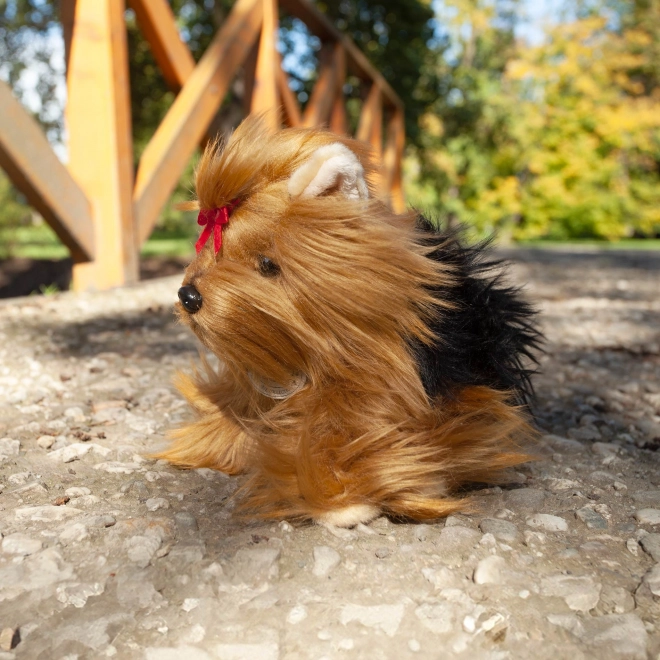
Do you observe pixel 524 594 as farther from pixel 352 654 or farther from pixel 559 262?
pixel 559 262

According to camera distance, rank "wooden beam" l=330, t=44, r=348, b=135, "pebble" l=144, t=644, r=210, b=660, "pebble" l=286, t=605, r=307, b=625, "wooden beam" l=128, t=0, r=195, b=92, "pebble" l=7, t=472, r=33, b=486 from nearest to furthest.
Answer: "pebble" l=144, t=644, r=210, b=660 → "pebble" l=286, t=605, r=307, b=625 → "pebble" l=7, t=472, r=33, b=486 → "wooden beam" l=128, t=0, r=195, b=92 → "wooden beam" l=330, t=44, r=348, b=135

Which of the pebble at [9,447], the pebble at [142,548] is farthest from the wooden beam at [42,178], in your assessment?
the pebble at [142,548]

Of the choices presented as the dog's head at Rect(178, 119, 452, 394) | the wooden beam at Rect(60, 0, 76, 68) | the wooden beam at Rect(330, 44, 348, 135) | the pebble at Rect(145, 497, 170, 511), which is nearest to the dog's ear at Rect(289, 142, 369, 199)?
the dog's head at Rect(178, 119, 452, 394)

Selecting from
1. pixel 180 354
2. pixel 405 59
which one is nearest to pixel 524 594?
pixel 180 354

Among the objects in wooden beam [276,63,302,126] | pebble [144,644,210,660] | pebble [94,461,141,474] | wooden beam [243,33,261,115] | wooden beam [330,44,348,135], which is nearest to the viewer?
pebble [144,644,210,660]

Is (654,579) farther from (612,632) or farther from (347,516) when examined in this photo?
(347,516)

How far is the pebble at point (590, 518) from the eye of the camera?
1775mm

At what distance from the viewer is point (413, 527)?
173cm

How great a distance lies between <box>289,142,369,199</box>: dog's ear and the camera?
5.40 ft

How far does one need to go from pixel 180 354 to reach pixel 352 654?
2.42 meters

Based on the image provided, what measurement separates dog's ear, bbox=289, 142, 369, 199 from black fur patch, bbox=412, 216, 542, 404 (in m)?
0.27

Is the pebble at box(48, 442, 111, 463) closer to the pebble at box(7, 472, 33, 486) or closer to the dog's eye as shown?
the pebble at box(7, 472, 33, 486)

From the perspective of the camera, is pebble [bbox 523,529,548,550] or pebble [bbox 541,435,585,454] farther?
Answer: pebble [bbox 541,435,585,454]

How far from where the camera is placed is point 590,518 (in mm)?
1806
